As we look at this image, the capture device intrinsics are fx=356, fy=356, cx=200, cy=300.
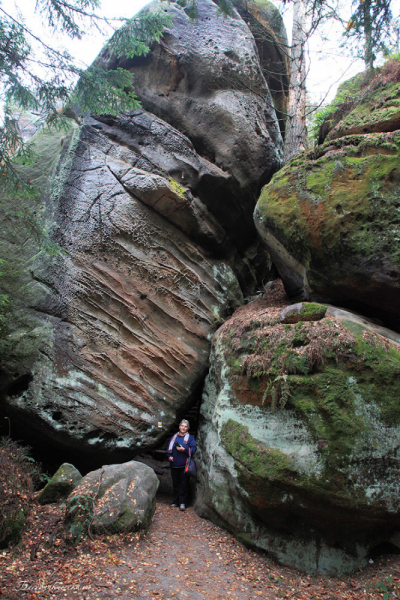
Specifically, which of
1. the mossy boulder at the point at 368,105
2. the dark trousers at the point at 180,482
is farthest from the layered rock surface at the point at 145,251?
the mossy boulder at the point at 368,105

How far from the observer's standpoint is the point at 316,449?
15.5 ft

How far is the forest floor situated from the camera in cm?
365

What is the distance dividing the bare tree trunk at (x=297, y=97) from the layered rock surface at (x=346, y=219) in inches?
106

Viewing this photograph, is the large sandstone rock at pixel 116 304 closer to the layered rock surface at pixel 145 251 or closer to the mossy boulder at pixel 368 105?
the layered rock surface at pixel 145 251

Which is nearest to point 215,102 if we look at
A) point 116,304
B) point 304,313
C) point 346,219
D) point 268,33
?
point 268,33

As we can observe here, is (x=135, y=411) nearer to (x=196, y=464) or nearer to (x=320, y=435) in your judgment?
(x=196, y=464)

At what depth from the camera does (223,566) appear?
4727 mm

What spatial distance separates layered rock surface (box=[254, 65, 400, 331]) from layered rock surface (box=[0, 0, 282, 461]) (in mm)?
2344

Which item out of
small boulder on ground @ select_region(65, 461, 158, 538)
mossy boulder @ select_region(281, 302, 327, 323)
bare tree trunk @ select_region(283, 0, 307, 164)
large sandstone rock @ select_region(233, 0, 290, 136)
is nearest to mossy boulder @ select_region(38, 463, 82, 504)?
small boulder on ground @ select_region(65, 461, 158, 538)

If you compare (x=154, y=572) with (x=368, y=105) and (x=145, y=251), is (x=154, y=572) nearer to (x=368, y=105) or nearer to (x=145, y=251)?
(x=145, y=251)

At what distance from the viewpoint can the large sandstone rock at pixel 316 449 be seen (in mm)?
4543

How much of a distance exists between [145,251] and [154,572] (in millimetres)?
5785

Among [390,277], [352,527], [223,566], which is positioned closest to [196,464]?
[223,566]

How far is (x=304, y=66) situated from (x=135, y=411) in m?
10.6
